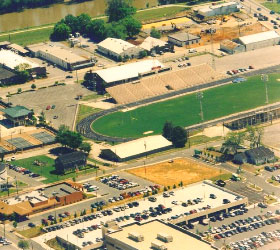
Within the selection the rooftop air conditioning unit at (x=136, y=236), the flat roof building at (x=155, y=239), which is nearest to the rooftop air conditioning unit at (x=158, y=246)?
the flat roof building at (x=155, y=239)

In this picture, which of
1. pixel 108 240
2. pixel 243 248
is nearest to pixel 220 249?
pixel 243 248

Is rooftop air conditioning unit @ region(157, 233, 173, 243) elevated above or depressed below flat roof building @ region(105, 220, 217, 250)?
above

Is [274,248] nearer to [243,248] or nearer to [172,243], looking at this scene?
[243,248]

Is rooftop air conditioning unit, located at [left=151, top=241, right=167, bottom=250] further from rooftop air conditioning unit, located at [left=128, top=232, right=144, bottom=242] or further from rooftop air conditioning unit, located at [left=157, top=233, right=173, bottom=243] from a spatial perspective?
rooftop air conditioning unit, located at [left=128, top=232, right=144, bottom=242]

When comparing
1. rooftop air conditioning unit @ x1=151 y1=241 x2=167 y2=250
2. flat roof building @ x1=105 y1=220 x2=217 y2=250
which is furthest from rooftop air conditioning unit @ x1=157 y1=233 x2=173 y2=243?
rooftop air conditioning unit @ x1=151 y1=241 x2=167 y2=250

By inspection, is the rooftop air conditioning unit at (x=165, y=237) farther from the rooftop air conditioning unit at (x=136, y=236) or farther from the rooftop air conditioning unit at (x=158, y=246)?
the rooftop air conditioning unit at (x=136, y=236)

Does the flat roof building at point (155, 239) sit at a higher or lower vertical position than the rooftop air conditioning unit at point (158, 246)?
lower

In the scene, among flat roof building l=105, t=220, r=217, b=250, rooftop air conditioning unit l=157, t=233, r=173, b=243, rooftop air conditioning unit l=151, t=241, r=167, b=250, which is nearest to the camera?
rooftop air conditioning unit l=151, t=241, r=167, b=250

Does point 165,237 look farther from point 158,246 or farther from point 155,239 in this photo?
point 158,246
